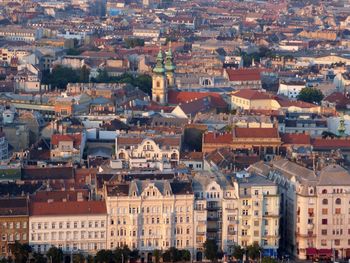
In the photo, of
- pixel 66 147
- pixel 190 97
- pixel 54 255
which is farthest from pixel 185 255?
pixel 190 97

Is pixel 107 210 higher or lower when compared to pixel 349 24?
higher

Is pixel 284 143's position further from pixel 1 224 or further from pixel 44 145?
pixel 1 224

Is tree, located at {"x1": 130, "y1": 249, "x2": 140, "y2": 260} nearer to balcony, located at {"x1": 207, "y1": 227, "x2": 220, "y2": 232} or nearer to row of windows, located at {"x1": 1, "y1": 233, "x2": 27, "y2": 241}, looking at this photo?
balcony, located at {"x1": 207, "y1": 227, "x2": 220, "y2": 232}

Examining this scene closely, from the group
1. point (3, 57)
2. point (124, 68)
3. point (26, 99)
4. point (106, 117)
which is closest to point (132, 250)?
point (106, 117)

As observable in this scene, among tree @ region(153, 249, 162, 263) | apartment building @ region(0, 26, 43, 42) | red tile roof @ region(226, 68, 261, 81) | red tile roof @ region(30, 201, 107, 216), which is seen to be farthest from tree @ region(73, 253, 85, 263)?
apartment building @ region(0, 26, 43, 42)

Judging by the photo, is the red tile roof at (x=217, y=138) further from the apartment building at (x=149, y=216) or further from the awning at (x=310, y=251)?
the apartment building at (x=149, y=216)
